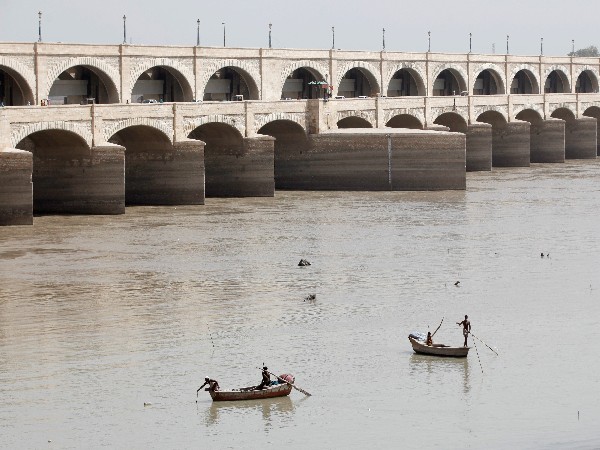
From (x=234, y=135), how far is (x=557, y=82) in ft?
221

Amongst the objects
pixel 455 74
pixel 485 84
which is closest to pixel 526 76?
Answer: pixel 485 84

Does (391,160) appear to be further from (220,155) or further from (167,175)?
(167,175)

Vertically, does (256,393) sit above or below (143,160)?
below

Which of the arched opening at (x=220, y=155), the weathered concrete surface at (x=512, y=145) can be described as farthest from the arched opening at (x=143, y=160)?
the weathered concrete surface at (x=512, y=145)

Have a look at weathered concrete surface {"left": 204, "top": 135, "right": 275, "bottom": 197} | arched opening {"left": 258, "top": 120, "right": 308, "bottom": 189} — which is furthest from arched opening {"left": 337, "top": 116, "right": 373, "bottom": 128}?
weathered concrete surface {"left": 204, "top": 135, "right": 275, "bottom": 197}

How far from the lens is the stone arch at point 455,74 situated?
118812mm

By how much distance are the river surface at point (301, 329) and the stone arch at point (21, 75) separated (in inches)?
396

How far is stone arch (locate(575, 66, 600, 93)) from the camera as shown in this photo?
145500mm

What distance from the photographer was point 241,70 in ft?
319

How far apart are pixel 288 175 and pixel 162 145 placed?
576 inches

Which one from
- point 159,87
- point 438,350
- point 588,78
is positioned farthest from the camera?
point 588,78

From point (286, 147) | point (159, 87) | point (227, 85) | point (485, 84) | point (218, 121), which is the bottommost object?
point (286, 147)

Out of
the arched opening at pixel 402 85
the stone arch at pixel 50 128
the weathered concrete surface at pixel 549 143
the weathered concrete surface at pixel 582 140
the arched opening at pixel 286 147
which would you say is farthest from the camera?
the weathered concrete surface at pixel 582 140

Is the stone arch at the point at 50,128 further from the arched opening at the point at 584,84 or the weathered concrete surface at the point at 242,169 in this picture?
the arched opening at the point at 584,84
